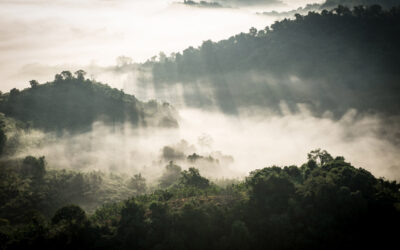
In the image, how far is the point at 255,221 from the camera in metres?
54.3

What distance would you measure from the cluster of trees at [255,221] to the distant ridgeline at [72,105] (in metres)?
64.5

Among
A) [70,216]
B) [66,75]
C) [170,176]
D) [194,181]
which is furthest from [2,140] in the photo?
[194,181]

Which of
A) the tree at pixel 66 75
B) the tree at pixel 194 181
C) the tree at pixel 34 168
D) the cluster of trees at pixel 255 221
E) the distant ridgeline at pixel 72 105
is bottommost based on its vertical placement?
the cluster of trees at pixel 255 221

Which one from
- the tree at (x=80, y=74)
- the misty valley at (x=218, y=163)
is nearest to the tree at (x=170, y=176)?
the misty valley at (x=218, y=163)

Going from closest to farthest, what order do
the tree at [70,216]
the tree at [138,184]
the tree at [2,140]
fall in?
the tree at [70,216]
the tree at [2,140]
the tree at [138,184]

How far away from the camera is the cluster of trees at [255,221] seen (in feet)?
164

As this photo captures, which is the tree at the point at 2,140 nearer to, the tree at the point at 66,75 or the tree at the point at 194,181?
the tree at the point at 66,75

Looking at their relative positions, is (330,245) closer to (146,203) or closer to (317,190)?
(317,190)

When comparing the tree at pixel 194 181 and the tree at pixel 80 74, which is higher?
the tree at pixel 80 74

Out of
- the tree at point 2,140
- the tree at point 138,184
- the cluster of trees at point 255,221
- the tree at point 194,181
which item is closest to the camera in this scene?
the cluster of trees at point 255,221

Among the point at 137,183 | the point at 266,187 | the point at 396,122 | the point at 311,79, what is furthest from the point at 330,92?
the point at 266,187

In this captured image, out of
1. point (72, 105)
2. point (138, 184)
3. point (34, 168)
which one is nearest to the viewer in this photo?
point (34, 168)

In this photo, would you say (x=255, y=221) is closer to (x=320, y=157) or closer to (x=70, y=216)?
(x=320, y=157)

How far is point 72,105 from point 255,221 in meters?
86.4
